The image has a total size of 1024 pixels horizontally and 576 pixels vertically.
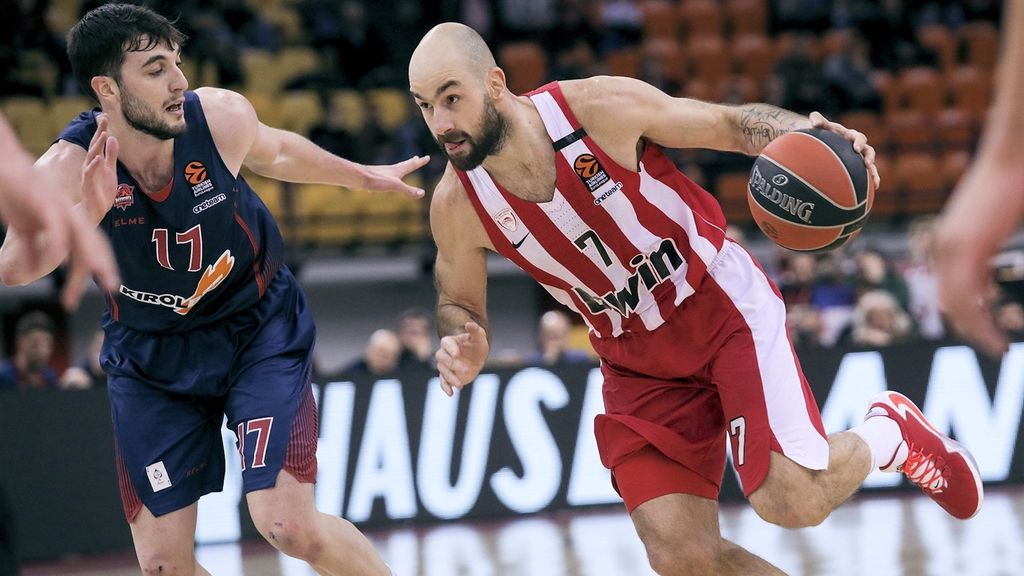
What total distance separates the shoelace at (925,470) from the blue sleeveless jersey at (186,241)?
2.51 metres

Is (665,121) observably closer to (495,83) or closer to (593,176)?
(593,176)

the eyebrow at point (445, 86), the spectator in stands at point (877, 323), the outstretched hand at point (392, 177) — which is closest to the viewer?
the eyebrow at point (445, 86)

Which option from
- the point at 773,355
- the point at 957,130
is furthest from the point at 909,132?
the point at 773,355

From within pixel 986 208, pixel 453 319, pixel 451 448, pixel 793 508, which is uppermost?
pixel 986 208

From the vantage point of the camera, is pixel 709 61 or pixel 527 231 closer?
pixel 527 231

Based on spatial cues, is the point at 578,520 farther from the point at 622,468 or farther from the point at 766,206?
the point at 766,206

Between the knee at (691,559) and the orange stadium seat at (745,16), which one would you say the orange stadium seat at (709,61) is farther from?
the knee at (691,559)

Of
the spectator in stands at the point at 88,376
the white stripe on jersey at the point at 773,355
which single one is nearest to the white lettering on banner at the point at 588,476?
the spectator in stands at the point at 88,376

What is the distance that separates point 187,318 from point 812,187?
2185 mm

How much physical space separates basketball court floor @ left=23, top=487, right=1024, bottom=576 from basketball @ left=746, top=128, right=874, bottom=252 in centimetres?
255

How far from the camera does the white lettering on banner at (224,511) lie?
26.9 feet

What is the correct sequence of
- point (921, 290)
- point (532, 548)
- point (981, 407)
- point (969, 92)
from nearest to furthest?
point (532, 548)
point (981, 407)
point (921, 290)
point (969, 92)

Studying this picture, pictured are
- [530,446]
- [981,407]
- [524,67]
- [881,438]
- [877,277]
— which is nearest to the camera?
[881,438]

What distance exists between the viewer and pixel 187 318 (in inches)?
A: 184
